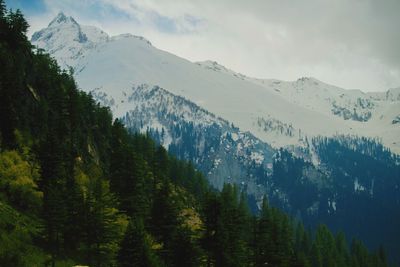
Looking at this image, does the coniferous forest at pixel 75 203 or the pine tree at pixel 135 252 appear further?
the coniferous forest at pixel 75 203

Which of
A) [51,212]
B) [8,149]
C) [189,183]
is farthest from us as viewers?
[189,183]

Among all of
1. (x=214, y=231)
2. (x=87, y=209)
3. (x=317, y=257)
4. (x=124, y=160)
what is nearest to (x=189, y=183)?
(x=317, y=257)

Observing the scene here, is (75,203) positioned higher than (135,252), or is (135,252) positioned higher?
(75,203)

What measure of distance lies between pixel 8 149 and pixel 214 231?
2917cm

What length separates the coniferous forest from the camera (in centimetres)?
4797

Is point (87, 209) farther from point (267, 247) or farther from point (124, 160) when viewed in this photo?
point (267, 247)

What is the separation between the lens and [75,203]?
170 ft

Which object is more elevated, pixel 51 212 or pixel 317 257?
pixel 51 212

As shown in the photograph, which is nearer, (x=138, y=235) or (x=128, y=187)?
(x=138, y=235)

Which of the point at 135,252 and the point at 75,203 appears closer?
the point at 135,252

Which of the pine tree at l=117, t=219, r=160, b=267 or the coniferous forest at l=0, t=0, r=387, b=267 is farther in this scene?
the coniferous forest at l=0, t=0, r=387, b=267

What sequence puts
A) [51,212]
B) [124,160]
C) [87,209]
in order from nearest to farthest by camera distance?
[51,212]
[87,209]
[124,160]

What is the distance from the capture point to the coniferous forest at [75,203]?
4797 cm

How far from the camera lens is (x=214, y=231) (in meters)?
60.7
